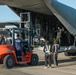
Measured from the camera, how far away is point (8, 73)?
14930mm

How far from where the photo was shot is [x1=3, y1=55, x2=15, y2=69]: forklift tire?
17.0 metres

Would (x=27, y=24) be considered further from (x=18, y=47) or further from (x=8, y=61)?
(x=8, y=61)

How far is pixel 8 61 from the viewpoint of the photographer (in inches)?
674

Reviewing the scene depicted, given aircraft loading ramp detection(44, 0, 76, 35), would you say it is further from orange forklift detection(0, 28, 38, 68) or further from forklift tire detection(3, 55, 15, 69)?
forklift tire detection(3, 55, 15, 69)

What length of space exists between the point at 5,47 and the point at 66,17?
4838mm

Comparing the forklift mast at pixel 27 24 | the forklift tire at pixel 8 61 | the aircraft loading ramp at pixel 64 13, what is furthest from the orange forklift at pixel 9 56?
the aircraft loading ramp at pixel 64 13

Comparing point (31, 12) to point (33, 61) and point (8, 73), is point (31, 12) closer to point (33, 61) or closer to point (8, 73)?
point (33, 61)

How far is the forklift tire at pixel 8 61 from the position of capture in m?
17.0

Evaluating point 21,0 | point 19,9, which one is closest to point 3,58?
point 21,0

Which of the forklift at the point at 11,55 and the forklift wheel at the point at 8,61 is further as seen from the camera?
the forklift at the point at 11,55

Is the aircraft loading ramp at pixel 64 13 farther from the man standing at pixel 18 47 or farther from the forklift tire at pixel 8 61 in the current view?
the forklift tire at pixel 8 61

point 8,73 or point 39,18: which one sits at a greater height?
point 39,18

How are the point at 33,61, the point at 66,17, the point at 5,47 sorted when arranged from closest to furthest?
the point at 5,47
the point at 33,61
the point at 66,17

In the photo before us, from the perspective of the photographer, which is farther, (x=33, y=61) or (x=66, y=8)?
(x=66, y=8)
